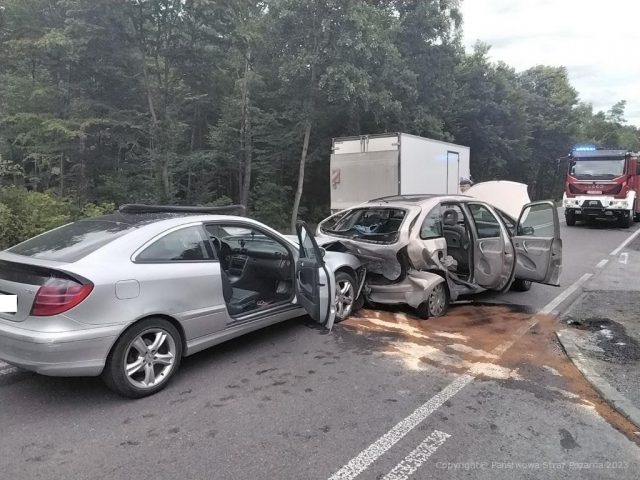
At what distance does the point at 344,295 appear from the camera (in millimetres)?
5785

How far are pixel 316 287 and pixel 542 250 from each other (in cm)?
366

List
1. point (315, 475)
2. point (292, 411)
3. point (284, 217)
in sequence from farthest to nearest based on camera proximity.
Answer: point (284, 217)
point (292, 411)
point (315, 475)

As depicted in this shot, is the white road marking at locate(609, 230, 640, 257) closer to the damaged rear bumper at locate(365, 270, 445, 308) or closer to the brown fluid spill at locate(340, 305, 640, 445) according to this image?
the brown fluid spill at locate(340, 305, 640, 445)

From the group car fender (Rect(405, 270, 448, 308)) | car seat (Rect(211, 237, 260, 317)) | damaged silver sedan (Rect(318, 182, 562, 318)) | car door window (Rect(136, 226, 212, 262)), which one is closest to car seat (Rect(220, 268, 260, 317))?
car seat (Rect(211, 237, 260, 317))

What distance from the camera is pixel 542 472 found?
9.36 ft

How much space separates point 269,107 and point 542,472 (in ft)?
58.2

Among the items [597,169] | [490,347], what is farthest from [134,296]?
[597,169]

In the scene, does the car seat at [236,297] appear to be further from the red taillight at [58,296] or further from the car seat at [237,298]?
the red taillight at [58,296]

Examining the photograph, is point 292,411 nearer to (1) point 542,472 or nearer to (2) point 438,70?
(1) point 542,472

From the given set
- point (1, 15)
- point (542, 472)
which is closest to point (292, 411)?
point (542, 472)

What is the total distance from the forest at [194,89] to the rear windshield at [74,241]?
6433mm

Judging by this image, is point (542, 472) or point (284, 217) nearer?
point (542, 472)

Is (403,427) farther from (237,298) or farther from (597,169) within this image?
(597,169)

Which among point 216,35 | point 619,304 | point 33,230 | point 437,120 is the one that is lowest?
point 619,304
